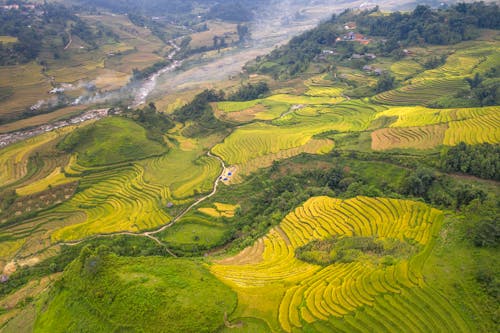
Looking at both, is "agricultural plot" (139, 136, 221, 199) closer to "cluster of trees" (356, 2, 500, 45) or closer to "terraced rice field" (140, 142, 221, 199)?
"terraced rice field" (140, 142, 221, 199)

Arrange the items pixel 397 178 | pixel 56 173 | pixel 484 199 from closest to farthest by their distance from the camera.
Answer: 1. pixel 484 199
2. pixel 397 178
3. pixel 56 173

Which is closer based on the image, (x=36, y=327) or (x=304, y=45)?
(x=36, y=327)

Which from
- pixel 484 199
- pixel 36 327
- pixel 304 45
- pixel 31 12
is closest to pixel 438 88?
pixel 484 199

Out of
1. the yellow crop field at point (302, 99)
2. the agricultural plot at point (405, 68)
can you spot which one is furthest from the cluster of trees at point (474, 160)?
the agricultural plot at point (405, 68)

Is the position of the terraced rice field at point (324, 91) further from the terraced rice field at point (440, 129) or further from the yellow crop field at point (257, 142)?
the terraced rice field at point (440, 129)

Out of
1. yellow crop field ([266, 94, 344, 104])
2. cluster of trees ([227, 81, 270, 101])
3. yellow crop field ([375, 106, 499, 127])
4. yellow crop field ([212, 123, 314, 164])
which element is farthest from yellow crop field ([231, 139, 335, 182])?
cluster of trees ([227, 81, 270, 101])

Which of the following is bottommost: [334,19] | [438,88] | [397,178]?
[397,178]

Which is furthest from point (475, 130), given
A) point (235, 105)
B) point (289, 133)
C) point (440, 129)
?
point (235, 105)

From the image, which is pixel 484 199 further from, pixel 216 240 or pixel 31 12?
pixel 31 12
